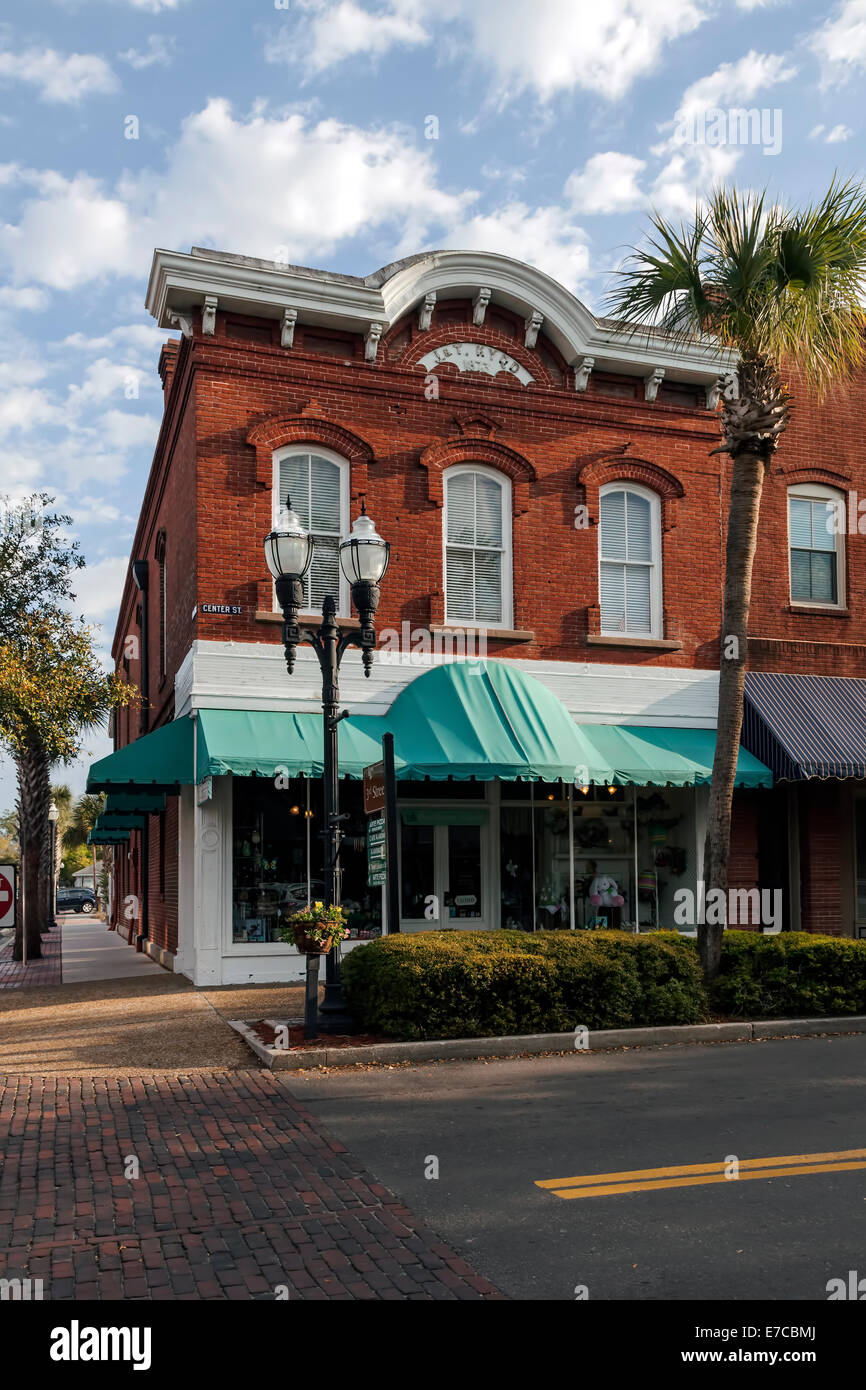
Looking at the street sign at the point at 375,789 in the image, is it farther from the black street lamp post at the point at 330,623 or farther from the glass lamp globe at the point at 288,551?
the glass lamp globe at the point at 288,551

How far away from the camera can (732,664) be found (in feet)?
43.4

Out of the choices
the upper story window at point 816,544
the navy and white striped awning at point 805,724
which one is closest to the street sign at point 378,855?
the navy and white striped awning at point 805,724

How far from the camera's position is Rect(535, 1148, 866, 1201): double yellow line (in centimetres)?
652

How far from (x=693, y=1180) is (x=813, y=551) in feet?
48.0

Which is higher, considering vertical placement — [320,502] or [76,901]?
[320,502]

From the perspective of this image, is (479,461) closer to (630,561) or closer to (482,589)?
(482,589)

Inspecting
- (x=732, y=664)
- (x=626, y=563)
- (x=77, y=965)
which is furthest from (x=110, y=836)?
(x=732, y=664)

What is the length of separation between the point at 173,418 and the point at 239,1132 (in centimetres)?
1341

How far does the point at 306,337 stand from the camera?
55.1 ft

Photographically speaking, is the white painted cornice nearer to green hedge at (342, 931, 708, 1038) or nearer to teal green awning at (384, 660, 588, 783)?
teal green awning at (384, 660, 588, 783)

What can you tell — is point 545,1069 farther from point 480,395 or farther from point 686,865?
point 480,395

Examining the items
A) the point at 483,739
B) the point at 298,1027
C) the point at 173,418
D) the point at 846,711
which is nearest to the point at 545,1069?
the point at 298,1027

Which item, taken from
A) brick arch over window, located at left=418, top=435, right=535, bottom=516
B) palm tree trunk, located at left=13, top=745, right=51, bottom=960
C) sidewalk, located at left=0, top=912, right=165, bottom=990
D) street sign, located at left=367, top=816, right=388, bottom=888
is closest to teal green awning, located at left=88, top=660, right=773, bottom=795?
brick arch over window, located at left=418, top=435, right=535, bottom=516
